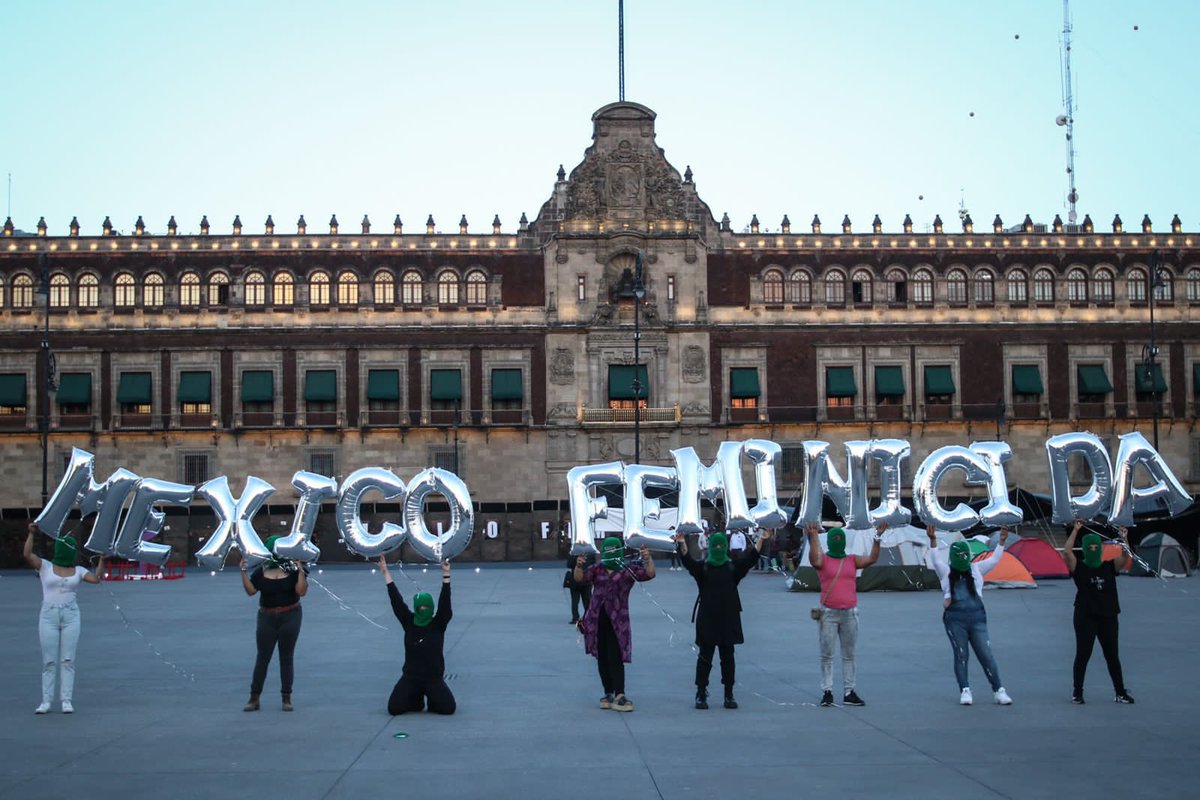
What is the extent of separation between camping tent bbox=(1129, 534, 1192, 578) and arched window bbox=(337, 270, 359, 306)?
1392 inches

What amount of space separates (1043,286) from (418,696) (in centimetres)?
5539

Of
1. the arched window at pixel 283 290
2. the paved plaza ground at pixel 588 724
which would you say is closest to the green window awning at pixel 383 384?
the arched window at pixel 283 290

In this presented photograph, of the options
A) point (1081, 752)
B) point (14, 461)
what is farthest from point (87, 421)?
point (1081, 752)

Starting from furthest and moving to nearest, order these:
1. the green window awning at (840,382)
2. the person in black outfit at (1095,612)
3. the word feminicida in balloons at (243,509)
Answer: the green window awning at (840,382)
the word feminicida in balloons at (243,509)
the person in black outfit at (1095,612)

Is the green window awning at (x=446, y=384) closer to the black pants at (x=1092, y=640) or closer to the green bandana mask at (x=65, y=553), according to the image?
the green bandana mask at (x=65, y=553)

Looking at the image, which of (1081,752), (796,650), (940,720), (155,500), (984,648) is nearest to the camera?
(1081,752)

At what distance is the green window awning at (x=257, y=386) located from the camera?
63094mm

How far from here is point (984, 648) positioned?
619 inches

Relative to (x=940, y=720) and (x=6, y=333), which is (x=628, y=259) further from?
(x=940, y=720)

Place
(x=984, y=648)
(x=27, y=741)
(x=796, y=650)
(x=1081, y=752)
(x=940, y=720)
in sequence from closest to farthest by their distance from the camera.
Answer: (x=1081, y=752)
(x=27, y=741)
(x=940, y=720)
(x=984, y=648)
(x=796, y=650)

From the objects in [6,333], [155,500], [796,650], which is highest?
[6,333]

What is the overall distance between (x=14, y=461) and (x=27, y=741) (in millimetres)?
52975

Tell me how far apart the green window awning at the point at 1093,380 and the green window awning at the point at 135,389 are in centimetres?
4109

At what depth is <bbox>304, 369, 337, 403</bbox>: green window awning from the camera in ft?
207
